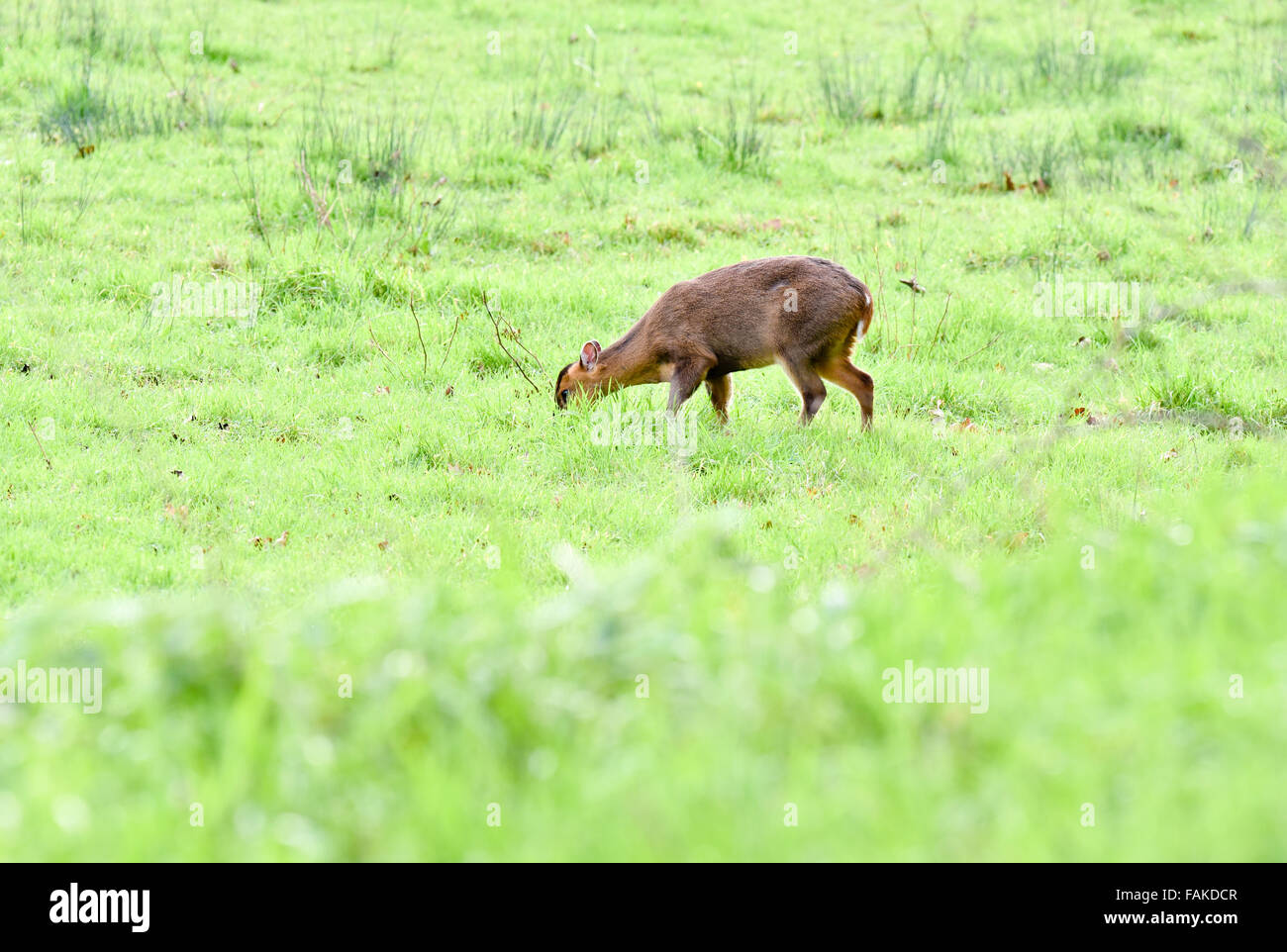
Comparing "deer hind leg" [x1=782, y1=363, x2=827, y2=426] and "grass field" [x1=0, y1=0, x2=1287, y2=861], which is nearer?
"grass field" [x1=0, y1=0, x2=1287, y2=861]

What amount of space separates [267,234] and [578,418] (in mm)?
3869

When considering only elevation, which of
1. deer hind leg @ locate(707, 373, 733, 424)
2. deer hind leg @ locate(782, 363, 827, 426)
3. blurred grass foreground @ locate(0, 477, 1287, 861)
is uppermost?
blurred grass foreground @ locate(0, 477, 1287, 861)

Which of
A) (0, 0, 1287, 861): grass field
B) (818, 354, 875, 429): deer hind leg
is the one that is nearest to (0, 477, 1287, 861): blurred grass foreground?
(0, 0, 1287, 861): grass field

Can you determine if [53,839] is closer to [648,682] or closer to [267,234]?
[648,682]

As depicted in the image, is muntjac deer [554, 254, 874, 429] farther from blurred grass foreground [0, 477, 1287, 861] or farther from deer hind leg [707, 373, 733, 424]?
blurred grass foreground [0, 477, 1287, 861]

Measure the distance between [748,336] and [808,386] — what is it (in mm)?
472

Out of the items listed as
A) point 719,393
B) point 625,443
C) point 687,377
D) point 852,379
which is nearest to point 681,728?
point 625,443

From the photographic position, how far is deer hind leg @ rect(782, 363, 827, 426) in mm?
7676

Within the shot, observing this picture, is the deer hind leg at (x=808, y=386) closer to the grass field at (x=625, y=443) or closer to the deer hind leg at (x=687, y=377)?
the grass field at (x=625, y=443)

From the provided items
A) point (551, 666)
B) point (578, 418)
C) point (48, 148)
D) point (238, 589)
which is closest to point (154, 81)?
point (48, 148)

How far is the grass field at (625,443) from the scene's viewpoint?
2.74 m

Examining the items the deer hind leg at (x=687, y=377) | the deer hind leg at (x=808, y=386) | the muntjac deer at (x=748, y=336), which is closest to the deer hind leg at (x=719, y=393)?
the muntjac deer at (x=748, y=336)

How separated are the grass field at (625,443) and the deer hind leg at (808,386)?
0.30 m
